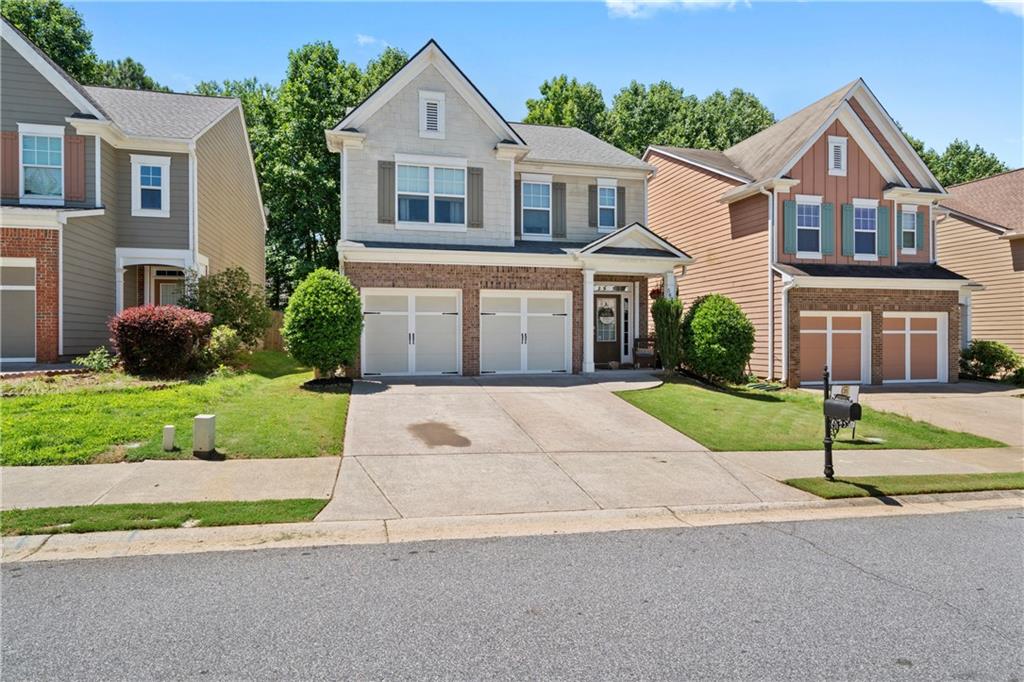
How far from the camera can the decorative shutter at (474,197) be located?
64.2 ft

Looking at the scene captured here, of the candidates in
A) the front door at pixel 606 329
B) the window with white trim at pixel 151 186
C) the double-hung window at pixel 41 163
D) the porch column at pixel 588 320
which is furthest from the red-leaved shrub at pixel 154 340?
the front door at pixel 606 329

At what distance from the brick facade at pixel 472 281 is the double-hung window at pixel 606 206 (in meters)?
3.35

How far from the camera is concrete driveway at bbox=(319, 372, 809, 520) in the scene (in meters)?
8.13

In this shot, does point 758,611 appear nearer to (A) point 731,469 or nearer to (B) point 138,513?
(A) point 731,469

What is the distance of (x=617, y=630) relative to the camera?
452 centimetres

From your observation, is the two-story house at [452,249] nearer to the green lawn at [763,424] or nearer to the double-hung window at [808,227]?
the green lawn at [763,424]

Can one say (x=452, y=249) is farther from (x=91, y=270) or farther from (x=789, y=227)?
(x=789, y=227)

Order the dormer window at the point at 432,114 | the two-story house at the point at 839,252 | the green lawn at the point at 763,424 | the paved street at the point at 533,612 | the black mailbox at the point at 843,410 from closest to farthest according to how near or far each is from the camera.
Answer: the paved street at the point at 533,612 < the black mailbox at the point at 843,410 < the green lawn at the point at 763,424 < the dormer window at the point at 432,114 < the two-story house at the point at 839,252

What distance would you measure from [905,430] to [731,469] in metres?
6.19

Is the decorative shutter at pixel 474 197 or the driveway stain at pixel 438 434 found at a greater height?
the decorative shutter at pixel 474 197

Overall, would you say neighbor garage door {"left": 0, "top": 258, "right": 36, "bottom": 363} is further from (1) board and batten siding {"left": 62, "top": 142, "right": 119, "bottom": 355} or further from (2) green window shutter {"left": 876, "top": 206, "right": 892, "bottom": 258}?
(2) green window shutter {"left": 876, "top": 206, "right": 892, "bottom": 258}

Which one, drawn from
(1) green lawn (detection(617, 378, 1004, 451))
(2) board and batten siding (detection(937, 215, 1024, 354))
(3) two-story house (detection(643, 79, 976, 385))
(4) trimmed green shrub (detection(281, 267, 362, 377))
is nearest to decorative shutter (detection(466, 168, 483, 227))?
(4) trimmed green shrub (detection(281, 267, 362, 377))

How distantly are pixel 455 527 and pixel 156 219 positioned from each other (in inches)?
689

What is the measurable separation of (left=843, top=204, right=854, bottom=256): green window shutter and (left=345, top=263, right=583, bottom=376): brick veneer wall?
9907mm
